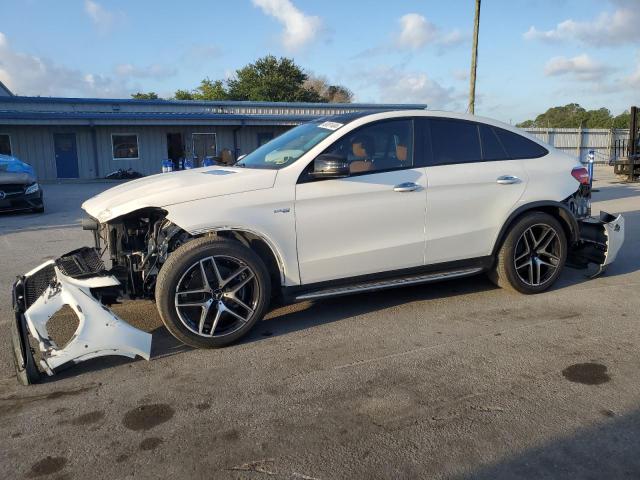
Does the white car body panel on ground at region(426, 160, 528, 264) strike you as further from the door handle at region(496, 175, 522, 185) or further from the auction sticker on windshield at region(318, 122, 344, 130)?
the auction sticker on windshield at region(318, 122, 344, 130)

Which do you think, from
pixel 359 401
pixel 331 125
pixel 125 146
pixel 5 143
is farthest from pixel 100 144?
pixel 359 401

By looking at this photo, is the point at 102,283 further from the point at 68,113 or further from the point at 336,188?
the point at 68,113

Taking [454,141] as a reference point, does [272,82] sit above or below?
above

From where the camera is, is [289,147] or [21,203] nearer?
[289,147]

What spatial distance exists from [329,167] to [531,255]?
238cm

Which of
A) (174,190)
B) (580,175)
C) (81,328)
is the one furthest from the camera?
(580,175)

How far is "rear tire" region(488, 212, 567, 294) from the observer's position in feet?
16.4

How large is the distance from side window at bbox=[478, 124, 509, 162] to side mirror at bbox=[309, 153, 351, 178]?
161 centimetres

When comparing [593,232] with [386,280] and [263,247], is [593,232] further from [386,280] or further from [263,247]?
[263,247]

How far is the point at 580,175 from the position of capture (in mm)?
5309

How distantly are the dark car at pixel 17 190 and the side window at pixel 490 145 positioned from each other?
1062cm

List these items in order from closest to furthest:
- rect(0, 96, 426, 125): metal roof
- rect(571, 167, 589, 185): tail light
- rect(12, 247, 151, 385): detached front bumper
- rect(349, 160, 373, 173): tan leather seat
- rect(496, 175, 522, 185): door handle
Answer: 1. rect(12, 247, 151, 385): detached front bumper
2. rect(349, 160, 373, 173): tan leather seat
3. rect(496, 175, 522, 185): door handle
4. rect(571, 167, 589, 185): tail light
5. rect(0, 96, 426, 125): metal roof

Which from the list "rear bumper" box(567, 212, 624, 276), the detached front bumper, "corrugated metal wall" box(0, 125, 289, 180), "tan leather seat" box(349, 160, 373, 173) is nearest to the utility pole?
"corrugated metal wall" box(0, 125, 289, 180)

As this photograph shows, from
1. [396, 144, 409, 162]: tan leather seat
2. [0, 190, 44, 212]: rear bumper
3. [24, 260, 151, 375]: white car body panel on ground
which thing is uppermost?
[396, 144, 409, 162]: tan leather seat
